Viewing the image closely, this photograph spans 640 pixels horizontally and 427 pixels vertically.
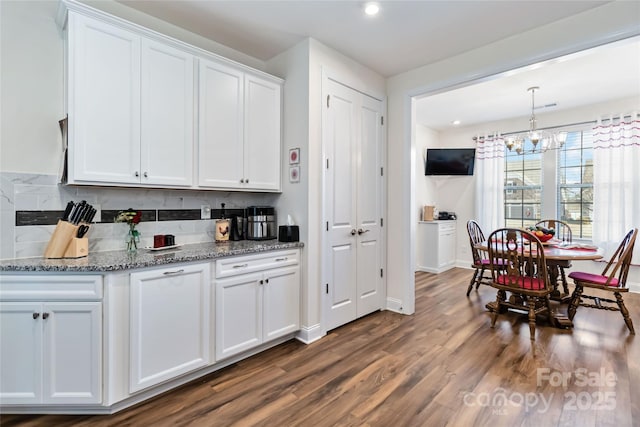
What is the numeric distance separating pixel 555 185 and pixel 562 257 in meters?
2.81

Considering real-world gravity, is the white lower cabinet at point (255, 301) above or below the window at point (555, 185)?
below

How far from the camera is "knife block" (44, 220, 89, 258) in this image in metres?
1.99

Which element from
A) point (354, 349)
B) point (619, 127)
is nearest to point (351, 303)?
point (354, 349)

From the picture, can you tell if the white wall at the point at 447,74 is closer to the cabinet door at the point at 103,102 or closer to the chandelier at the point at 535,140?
the chandelier at the point at 535,140

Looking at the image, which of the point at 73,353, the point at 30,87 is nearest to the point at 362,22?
the point at 30,87

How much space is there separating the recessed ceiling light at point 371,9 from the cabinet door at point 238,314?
90.6 inches

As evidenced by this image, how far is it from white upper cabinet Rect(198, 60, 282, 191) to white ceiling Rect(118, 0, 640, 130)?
1.35ft

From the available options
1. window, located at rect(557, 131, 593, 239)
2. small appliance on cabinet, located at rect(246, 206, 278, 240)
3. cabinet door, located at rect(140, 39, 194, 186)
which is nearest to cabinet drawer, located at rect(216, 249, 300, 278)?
small appliance on cabinet, located at rect(246, 206, 278, 240)

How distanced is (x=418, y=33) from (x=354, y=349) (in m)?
2.90

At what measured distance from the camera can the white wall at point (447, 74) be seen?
2.30 metres

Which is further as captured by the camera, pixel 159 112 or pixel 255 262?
pixel 255 262

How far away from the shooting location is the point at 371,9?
2354 mm

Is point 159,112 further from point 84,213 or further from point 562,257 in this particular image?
point 562,257

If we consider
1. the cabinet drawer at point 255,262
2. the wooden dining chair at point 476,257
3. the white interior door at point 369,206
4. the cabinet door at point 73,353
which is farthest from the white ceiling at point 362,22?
the wooden dining chair at point 476,257
